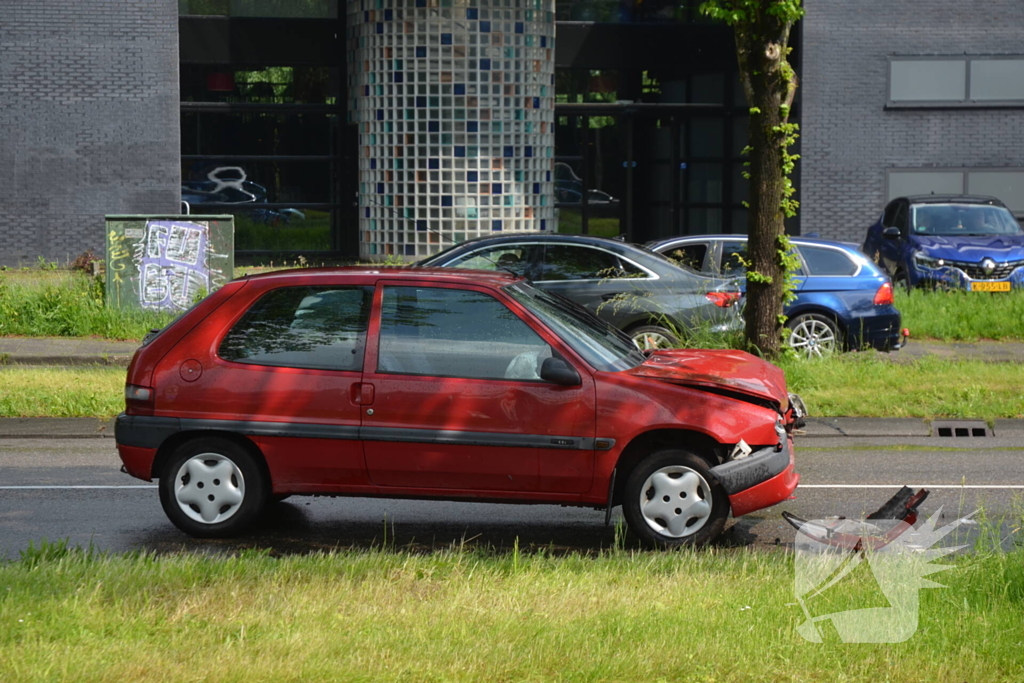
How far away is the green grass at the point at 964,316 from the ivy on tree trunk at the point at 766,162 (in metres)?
4.48

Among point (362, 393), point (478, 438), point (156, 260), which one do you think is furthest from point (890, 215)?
point (362, 393)

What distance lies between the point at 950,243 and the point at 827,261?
5720 millimetres

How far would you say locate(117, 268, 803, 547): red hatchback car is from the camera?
7082 mm

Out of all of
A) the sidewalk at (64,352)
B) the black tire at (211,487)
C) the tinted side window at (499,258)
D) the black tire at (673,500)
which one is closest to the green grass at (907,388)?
the tinted side window at (499,258)

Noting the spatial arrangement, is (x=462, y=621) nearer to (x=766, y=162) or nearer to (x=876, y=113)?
(x=766, y=162)

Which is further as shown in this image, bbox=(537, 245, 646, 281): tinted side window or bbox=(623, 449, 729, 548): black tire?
bbox=(537, 245, 646, 281): tinted side window

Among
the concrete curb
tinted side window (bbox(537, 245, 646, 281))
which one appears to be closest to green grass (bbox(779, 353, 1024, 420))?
tinted side window (bbox(537, 245, 646, 281))

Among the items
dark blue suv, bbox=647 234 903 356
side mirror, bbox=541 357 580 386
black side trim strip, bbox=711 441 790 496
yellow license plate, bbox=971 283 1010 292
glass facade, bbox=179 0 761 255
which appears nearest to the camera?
black side trim strip, bbox=711 441 790 496

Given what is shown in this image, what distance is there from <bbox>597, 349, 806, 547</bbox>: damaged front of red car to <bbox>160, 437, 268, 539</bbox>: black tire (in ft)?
6.51

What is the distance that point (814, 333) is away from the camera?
14.4 m

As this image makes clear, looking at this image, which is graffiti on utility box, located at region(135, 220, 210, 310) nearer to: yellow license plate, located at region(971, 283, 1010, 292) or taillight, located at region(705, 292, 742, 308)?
taillight, located at region(705, 292, 742, 308)

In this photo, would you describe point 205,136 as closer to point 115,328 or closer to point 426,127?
point 426,127

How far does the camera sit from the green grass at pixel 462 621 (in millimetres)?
4727

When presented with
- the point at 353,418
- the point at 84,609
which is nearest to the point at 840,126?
the point at 353,418
